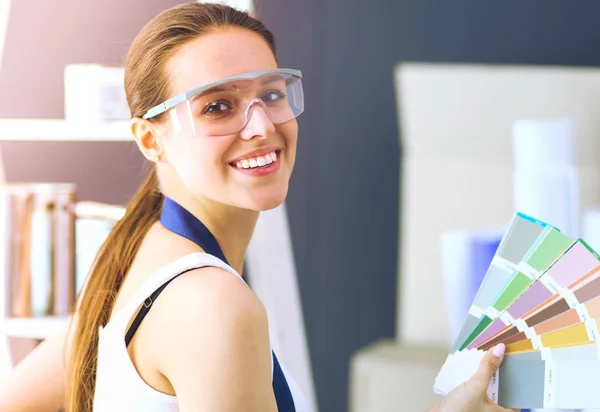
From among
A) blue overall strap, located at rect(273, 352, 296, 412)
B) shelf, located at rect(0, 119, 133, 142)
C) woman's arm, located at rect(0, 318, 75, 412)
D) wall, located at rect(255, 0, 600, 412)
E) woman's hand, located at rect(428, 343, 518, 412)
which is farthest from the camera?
wall, located at rect(255, 0, 600, 412)

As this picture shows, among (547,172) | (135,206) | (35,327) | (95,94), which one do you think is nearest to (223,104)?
(135,206)

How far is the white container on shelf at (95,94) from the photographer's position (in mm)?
2092

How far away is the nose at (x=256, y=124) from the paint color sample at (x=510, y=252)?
1.37 ft

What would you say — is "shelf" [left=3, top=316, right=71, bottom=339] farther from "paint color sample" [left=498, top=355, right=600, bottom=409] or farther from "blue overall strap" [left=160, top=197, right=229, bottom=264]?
"paint color sample" [left=498, top=355, right=600, bottom=409]

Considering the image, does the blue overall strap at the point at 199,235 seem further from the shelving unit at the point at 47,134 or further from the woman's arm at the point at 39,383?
the shelving unit at the point at 47,134

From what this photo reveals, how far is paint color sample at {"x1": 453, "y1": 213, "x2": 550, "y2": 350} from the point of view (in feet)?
4.25

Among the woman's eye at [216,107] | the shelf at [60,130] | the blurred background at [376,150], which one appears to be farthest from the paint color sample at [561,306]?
the shelf at [60,130]

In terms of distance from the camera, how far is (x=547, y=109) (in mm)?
2809

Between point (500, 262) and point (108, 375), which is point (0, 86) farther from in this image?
point (500, 262)

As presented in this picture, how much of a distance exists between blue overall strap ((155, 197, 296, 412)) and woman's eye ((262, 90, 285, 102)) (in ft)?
0.74

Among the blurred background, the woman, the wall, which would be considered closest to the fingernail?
the woman

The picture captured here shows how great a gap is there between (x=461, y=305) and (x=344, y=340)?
935mm

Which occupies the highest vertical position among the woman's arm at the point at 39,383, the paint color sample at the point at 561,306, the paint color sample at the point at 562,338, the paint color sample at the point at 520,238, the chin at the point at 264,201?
the chin at the point at 264,201

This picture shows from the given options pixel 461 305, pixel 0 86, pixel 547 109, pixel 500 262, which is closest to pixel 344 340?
pixel 461 305
